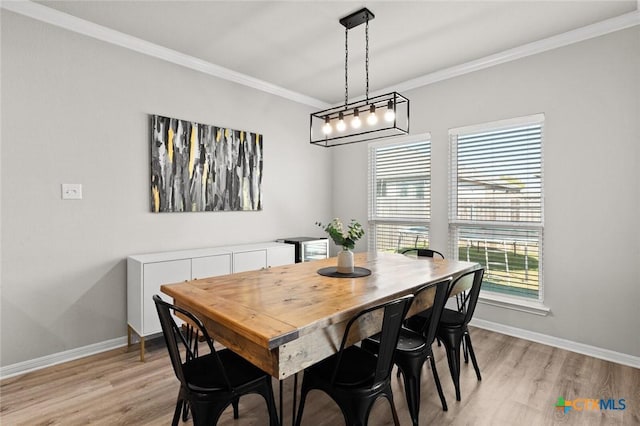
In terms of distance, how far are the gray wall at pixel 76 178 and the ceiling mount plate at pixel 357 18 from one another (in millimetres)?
1630

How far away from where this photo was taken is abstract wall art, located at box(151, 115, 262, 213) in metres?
3.27

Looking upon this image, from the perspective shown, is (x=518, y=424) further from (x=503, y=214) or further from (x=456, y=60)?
(x=456, y=60)

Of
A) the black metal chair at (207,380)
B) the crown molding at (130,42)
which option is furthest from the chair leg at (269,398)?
the crown molding at (130,42)

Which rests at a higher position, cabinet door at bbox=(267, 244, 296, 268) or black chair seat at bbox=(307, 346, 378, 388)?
cabinet door at bbox=(267, 244, 296, 268)

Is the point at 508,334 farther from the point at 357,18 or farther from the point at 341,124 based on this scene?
the point at 357,18

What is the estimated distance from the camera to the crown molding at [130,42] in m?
2.58

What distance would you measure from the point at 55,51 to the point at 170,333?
2.60 metres

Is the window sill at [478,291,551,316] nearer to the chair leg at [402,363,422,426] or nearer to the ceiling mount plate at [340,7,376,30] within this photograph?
the chair leg at [402,363,422,426]

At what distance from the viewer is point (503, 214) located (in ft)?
11.3

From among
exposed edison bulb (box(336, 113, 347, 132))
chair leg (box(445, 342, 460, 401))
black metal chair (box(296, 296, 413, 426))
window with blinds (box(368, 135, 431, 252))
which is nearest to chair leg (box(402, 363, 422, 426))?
black metal chair (box(296, 296, 413, 426))

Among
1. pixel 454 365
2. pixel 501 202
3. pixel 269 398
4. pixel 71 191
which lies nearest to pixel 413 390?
pixel 454 365

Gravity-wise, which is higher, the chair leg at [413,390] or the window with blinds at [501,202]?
the window with blinds at [501,202]

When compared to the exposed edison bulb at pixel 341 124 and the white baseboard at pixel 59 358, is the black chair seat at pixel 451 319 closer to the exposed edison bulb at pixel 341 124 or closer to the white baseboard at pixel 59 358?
the exposed edison bulb at pixel 341 124

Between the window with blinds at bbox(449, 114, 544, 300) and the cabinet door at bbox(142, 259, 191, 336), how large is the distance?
2.87 m
